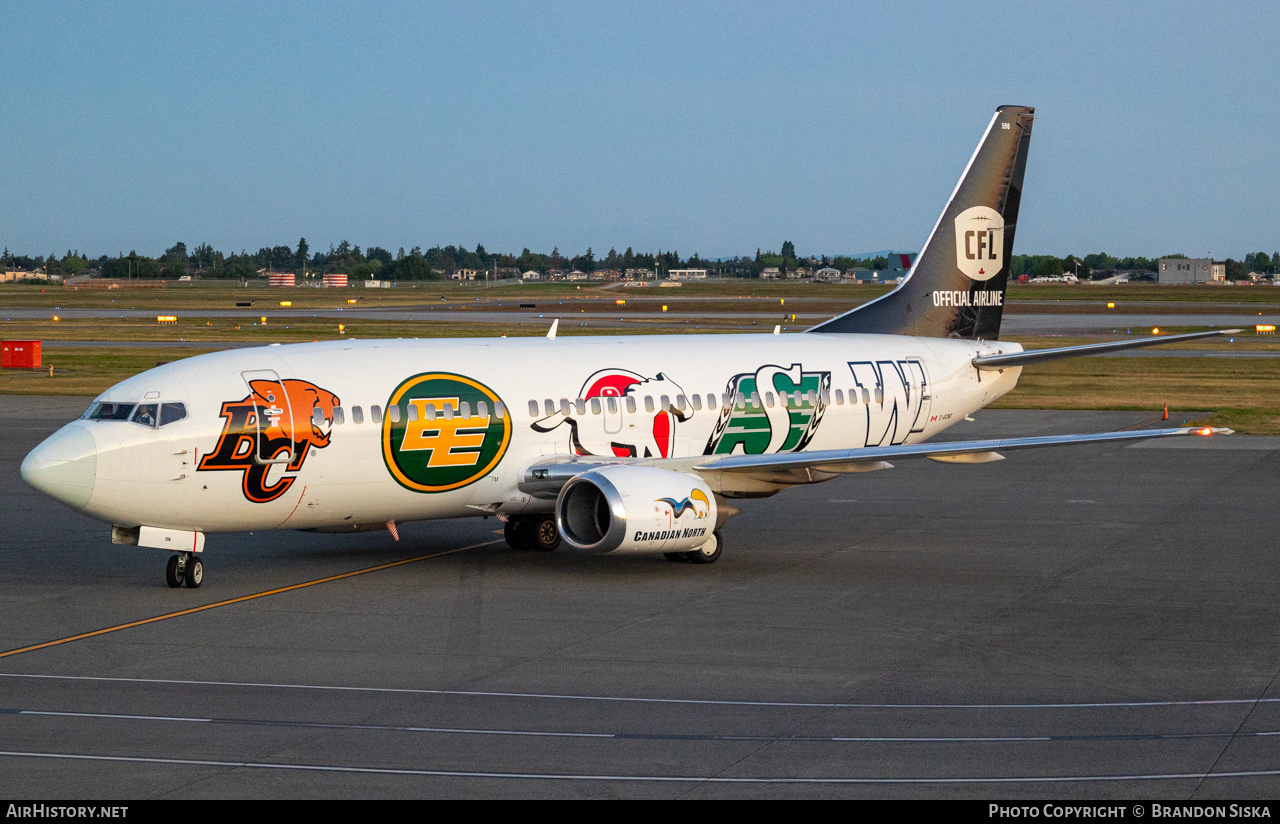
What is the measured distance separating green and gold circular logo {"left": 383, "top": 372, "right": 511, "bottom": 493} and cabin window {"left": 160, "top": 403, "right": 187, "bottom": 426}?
3.21 meters

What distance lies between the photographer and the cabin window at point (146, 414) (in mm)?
22703

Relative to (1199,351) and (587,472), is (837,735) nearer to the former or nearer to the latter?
(587,472)

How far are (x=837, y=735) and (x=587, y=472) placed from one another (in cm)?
978

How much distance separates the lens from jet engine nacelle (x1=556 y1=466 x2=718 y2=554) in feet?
77.0

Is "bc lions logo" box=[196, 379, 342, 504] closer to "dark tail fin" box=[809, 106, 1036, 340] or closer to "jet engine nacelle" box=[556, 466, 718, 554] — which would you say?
"jet engine nacelle" box=[556, 466, 718, 554]

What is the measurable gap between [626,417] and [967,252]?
10377mm

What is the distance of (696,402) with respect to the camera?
1094 inches

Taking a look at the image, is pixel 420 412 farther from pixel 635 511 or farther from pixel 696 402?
pixel 696 402

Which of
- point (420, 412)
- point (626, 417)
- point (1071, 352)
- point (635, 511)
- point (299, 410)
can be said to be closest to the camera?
point (635, 511)

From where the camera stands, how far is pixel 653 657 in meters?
19.0

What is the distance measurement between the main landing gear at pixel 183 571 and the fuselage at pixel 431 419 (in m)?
0.79

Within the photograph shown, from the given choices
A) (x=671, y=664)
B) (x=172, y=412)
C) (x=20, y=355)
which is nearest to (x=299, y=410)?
(x=172, y=412)

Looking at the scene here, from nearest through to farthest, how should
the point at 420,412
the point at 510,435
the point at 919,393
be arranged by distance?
the point at 420,412 → the point at 510,435 → the point at 919,393

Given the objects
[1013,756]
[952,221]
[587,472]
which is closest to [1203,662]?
[1013,756]
